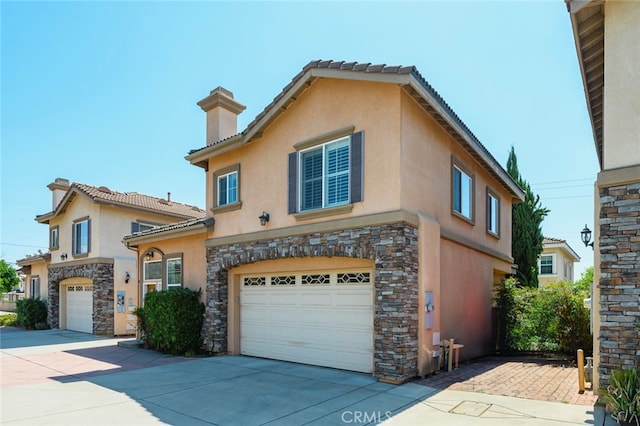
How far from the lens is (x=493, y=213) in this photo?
51.4 feet

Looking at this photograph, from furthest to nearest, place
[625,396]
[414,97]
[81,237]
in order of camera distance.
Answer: [81,237] < [414,97] < [625,396]

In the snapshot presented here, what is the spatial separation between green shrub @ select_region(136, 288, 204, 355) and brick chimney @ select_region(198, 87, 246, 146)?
5.37 m

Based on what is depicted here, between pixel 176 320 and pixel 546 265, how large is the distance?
24.9m

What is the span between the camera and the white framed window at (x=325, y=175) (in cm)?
1025

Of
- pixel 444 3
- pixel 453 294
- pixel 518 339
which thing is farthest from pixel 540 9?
pixel 518 339

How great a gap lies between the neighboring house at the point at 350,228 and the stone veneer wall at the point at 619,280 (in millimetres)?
3454

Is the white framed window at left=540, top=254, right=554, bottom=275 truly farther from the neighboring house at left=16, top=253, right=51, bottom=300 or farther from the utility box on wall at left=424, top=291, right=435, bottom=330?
the neighboring house at left=16, top=253, right=51, bottom=300

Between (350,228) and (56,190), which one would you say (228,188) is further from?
(56,190)

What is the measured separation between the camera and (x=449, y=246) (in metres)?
11.5

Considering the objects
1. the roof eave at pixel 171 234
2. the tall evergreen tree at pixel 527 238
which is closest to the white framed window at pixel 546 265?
the tall evergreen tree at pixel 527 238

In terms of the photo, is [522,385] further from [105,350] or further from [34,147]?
[34,147]

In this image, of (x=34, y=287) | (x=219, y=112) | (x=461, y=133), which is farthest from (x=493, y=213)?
(x=34, y=287)

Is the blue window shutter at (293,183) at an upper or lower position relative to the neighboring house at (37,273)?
upper

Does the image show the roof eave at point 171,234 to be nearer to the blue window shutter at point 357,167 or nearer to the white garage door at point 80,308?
the blue window shutter at point 357,167
